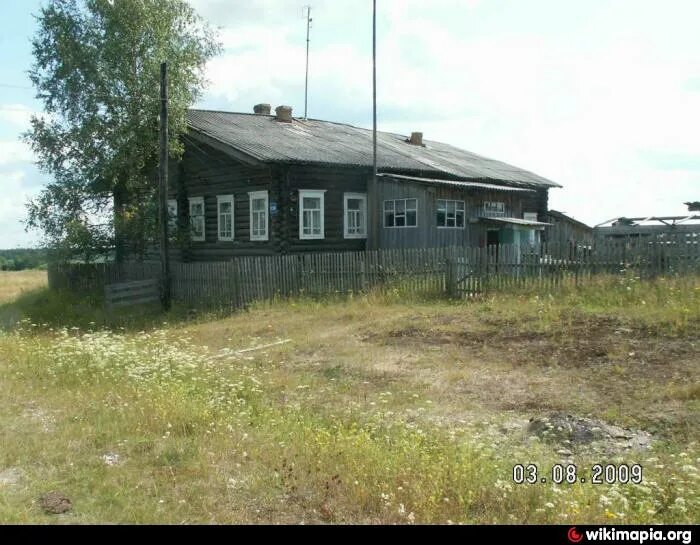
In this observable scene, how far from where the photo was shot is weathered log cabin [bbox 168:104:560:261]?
21.2m

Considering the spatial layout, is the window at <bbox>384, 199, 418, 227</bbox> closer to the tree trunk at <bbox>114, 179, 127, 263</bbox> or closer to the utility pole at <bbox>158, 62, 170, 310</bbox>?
the utility pole at <bbox>158, 62, 170, 310</bbox>

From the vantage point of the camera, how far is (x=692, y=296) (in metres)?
12.3

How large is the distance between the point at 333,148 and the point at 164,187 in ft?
21.8

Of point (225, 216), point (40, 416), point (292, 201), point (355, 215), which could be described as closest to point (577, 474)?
point (40, 416)

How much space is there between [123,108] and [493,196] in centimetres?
1293

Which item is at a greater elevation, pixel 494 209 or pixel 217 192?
pixel 217 192

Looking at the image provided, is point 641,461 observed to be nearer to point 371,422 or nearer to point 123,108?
point 371,422

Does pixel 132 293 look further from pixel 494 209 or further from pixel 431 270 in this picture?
pixel 494 209

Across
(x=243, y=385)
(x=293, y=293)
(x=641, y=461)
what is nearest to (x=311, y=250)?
(x=293, y=293)

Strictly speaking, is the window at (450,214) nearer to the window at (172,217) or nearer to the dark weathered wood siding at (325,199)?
the dark weathered wood siding at (325,199)

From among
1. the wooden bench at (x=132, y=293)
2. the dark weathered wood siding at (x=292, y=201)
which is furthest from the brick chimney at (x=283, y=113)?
the wooden bench at (x=132, y=293)

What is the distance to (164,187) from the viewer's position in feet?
64.7

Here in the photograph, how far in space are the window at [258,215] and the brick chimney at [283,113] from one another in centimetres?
680

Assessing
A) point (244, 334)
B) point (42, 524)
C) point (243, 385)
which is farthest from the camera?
point (244, 334)
